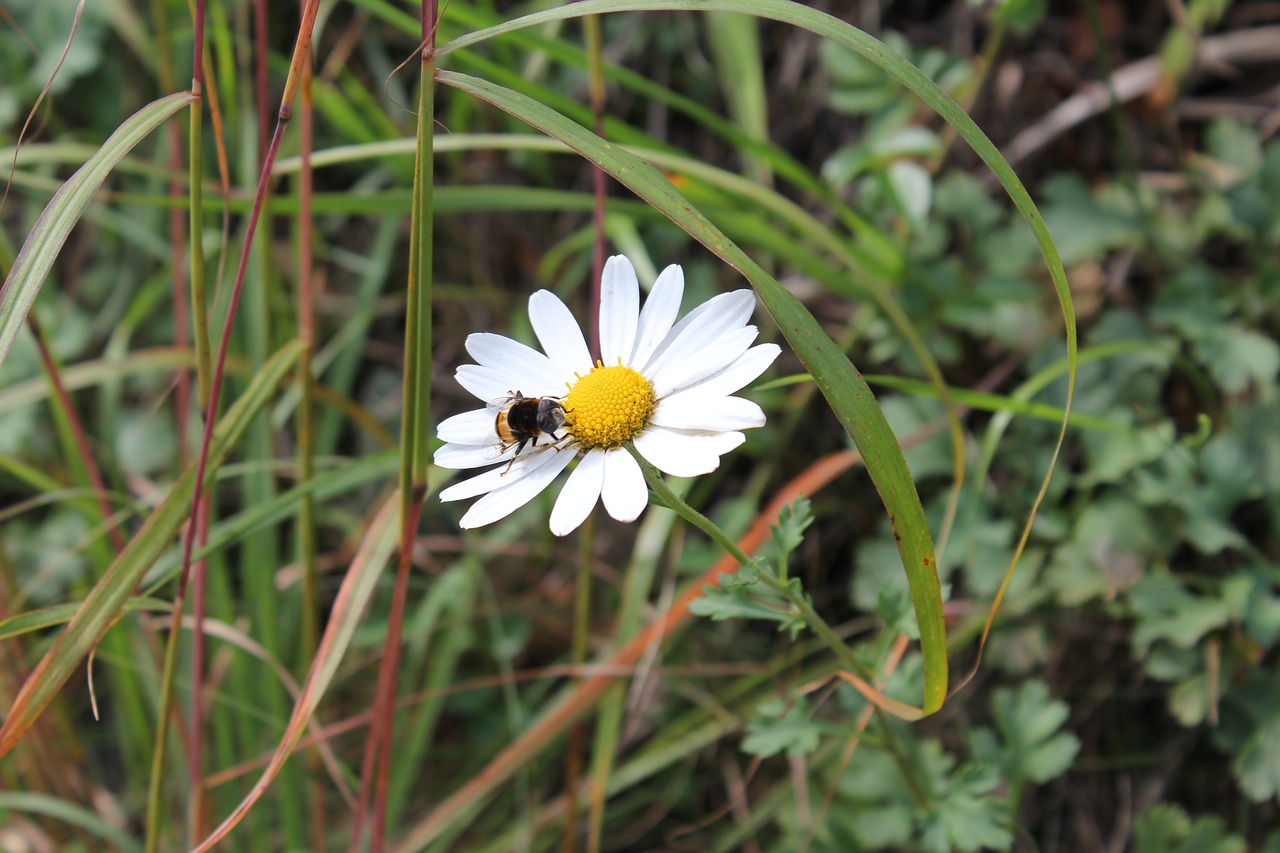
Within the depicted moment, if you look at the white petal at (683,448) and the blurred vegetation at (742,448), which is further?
the blurred vegetation at (742,448)

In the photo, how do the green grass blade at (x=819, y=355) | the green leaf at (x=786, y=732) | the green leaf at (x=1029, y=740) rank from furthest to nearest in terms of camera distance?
1. the green leaf at (x=1029, y=740)
2. the green leaf at (x=786, y=732)
3. the green grass blade at (x=819, y=355)

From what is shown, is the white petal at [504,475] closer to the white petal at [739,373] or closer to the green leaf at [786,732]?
the white petal at [739,373]

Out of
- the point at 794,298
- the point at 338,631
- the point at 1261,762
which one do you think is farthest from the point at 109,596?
the point at 1261,762

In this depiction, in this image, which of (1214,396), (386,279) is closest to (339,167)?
(386,279)

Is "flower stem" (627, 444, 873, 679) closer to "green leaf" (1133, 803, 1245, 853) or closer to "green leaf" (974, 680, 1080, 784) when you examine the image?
"green leaf" (974, 680, 1080, 784)

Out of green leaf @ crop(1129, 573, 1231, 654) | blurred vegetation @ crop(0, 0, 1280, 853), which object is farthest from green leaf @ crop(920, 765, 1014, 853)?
green leaf @ crop(1129, 573, 1231, 654)

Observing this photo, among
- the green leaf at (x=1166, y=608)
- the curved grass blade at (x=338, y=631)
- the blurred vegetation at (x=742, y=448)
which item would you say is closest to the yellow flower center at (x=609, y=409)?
the curved grass blade at (x=338, y=631)

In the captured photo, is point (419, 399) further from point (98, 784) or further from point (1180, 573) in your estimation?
point (98, 784)
